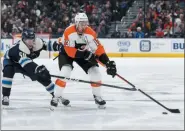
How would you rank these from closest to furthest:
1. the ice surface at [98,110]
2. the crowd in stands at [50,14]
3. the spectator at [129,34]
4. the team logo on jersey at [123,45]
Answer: the ice surface at [98,110]
the team logo on jersey at [123,45]
the spectator at [129,34]
the crowd in stands at [50,14]

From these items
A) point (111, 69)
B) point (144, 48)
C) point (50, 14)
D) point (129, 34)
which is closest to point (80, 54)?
point (111, 69)

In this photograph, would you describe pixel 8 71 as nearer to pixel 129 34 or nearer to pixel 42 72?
pixel 42 72

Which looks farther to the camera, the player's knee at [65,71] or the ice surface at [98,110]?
the player's knee at [65,71]

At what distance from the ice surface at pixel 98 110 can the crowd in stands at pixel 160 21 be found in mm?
5334

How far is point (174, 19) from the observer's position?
46.5 feet

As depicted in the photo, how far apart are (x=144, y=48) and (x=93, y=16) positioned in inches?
85.3

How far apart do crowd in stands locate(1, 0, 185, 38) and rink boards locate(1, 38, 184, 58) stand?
288 millimetres

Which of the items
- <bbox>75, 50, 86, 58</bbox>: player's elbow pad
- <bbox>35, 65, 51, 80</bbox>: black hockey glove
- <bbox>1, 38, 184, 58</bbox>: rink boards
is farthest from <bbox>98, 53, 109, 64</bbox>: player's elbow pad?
<bbox>1, 38, 184, 58</bbox>: rink boards

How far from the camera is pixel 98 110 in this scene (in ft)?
17.0

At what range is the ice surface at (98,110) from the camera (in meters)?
4.37

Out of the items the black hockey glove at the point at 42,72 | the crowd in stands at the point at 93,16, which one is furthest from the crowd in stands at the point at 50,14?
the black hockey glove at the point at 42,72

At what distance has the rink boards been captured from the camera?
43.0 ft

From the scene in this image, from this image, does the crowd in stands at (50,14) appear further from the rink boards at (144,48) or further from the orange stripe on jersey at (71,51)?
the orange stripe on jersey at (71,51)

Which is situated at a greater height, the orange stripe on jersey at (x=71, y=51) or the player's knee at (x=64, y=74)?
the orange stripe on jersey at (x=71, y=51)
